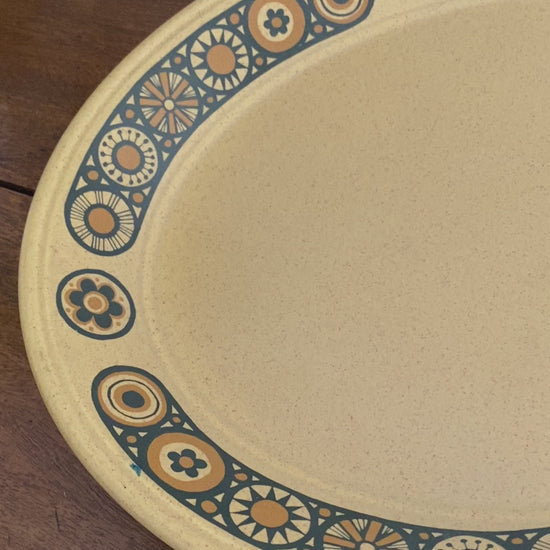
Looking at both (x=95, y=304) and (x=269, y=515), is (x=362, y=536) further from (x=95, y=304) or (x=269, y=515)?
(x=95, y=304)

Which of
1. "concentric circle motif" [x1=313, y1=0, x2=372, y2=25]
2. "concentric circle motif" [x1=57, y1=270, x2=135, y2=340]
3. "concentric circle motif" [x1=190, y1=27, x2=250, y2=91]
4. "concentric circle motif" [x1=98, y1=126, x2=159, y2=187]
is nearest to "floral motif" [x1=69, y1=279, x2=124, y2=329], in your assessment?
"concentric circle motif" [x1=57, y1=270, x2=135, y2=340]

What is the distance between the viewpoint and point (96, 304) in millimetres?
642

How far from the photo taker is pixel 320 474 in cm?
63

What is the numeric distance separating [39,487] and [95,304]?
182 millimetres

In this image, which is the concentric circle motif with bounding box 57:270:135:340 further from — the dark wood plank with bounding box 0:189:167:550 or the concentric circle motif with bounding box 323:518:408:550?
→ the concentric circle motif with bounding box 323:518:408:550

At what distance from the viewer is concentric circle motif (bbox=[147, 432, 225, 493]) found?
0.60 meters

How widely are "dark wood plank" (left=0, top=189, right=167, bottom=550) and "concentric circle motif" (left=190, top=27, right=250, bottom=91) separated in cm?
30

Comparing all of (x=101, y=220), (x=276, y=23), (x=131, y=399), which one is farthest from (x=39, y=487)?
(x=276, y=23)

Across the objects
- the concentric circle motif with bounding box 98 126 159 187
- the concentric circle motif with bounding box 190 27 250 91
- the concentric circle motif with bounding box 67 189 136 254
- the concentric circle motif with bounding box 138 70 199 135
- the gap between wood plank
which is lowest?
the concentric circle motif with bounding box 67 189 136 254

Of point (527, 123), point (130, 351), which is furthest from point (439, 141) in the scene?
point (130, 351)

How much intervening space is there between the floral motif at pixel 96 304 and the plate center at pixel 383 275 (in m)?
0.04

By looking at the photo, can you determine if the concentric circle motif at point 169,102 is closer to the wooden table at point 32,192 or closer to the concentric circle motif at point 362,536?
the wooden table at point 32,192

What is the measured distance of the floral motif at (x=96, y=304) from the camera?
63cm

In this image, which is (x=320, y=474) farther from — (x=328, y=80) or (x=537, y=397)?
(x=328, y=80)
